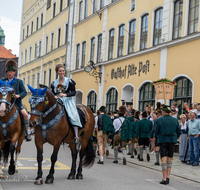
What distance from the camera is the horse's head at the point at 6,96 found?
21.8ft

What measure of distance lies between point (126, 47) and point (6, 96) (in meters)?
16.7

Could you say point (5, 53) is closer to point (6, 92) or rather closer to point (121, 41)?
point (121, 41)

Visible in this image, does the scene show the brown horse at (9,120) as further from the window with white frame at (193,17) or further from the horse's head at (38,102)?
the window with white frame at (193,17)

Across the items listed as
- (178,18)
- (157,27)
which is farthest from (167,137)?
(157,27)

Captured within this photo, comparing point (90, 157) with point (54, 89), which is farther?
point (90, 157)

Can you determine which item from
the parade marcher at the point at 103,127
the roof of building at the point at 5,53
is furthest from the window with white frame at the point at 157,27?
the roof of building at the point at 5,53

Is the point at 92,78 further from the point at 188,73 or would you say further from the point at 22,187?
the point at 22,187

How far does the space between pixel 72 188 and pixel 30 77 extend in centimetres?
3809

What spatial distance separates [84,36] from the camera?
95.2 feet

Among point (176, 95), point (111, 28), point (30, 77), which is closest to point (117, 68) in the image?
point (111, 28)

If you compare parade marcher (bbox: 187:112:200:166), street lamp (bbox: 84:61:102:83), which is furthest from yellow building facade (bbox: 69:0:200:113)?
parade marcher (bbox: 187:112:200:166)

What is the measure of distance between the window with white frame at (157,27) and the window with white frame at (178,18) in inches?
50.6

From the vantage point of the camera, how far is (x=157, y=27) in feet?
65.2

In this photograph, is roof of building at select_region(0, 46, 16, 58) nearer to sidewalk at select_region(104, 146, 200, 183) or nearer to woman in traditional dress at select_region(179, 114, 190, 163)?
woman in traditional dress at select_region(179, 114, 190, 163)
